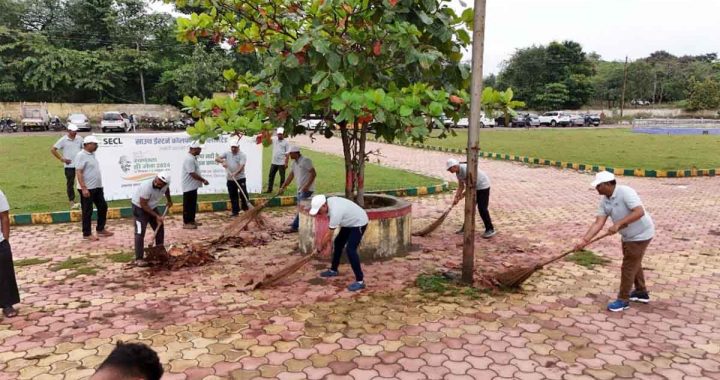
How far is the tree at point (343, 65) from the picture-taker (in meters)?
5.26

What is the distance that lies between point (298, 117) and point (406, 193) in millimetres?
5962

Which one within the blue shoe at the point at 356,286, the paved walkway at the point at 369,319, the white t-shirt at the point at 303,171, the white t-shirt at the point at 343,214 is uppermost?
the white t-shirt at the point at 303,171

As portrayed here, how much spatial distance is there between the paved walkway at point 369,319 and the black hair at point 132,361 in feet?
6.56

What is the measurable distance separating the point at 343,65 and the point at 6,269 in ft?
12.7

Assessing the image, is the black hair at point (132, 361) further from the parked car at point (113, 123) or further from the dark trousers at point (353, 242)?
the parked car at point (113, 123)

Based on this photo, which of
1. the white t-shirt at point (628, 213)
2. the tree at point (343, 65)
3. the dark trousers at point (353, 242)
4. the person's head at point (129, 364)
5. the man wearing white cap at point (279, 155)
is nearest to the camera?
the person's head at point (129, 364)

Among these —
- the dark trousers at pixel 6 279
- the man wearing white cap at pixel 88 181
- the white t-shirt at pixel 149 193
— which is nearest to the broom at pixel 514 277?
the white t-shirt at pixel 149 193

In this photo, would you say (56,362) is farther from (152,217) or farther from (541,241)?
(541,241)

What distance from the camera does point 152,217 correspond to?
670 centimetres

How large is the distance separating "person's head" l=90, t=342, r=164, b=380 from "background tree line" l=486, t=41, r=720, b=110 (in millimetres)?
48685

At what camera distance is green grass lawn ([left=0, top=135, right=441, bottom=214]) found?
10.1 meters

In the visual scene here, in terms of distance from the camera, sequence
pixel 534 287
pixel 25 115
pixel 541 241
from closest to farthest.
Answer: pixel 534 287 < pixel 541 241 < pixel 25 115

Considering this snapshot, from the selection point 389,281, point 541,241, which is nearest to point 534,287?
point 389,281

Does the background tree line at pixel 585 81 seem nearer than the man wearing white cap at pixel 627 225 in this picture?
No
